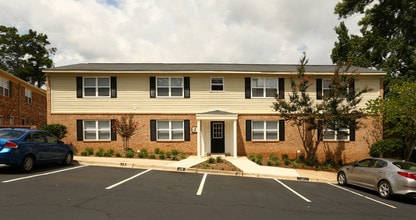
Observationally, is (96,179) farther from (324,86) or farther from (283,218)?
(324,86)

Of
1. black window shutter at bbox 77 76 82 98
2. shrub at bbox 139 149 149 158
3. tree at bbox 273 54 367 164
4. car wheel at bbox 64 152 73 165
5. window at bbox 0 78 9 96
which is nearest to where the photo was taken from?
car wheel at bbox 64 152 73 165

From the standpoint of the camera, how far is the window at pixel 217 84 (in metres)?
18.2

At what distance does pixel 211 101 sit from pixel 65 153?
886cm

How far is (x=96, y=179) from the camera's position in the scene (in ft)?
31.5

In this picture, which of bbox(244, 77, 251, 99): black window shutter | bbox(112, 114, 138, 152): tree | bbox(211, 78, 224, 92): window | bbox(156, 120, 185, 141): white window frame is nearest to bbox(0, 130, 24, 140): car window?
bbox(112, 114, 138, 152): tree

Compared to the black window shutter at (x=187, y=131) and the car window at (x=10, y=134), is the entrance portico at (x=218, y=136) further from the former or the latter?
the car window at (x=10, y=134)

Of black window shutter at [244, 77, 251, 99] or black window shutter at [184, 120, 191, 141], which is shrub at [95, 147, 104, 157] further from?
black window shutter at [244, 77, 251, 99]

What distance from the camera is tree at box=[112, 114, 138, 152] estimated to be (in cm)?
1673

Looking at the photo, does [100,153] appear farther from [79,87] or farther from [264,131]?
[264,131]

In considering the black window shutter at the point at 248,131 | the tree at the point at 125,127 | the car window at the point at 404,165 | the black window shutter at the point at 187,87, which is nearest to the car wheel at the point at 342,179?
the car window at the point at 404,165

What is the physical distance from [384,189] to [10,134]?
1297 centimetres

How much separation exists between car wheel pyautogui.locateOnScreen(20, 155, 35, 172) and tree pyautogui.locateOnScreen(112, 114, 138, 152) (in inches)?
256

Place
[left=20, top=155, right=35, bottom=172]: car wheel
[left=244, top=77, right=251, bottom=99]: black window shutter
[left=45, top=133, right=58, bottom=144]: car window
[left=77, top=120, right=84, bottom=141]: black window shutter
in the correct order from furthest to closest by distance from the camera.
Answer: [left=244, top=77, right=251, bottom=99]: black window shutter, [left=77, top=120, right=84, bottom=141]: black window shutter, [left=45, top=133, right=58, bottom=144]: car window, [left=20, top=155, right=35, bottom=172]: car wheel

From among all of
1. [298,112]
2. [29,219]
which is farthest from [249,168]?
[29,219]
